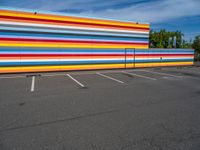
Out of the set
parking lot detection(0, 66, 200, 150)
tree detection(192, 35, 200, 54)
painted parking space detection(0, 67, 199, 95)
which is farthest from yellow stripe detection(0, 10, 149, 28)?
tree detection(192, 35, 200, 54)

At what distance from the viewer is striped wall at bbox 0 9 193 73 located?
1306 centimetres

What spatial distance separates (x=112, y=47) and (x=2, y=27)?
963 cm

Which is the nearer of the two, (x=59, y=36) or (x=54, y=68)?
(x=54, y=68)

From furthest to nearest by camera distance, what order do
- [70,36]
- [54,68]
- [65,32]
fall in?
[70,36] < [65,32] < [54,68]

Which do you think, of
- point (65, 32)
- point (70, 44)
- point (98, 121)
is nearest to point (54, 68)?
point (70, 44)

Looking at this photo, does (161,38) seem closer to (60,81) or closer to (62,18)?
(62,18)

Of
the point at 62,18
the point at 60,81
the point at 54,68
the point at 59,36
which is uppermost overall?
the point at 62,18

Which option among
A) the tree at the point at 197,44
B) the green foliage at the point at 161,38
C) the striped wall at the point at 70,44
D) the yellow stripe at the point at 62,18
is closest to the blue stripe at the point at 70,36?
the striped wall at the point at 70,44

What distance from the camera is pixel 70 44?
15234mm

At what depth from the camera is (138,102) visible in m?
6.00

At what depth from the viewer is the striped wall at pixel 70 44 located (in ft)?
42.9

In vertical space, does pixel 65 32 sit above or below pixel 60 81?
above

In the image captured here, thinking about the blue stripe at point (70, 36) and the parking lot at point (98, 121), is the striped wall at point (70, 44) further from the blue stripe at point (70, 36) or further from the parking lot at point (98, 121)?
the parking lot at point (98, 121)

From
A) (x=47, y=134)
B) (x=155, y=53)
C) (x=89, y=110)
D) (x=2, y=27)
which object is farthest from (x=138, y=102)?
(x=155, y=53)
